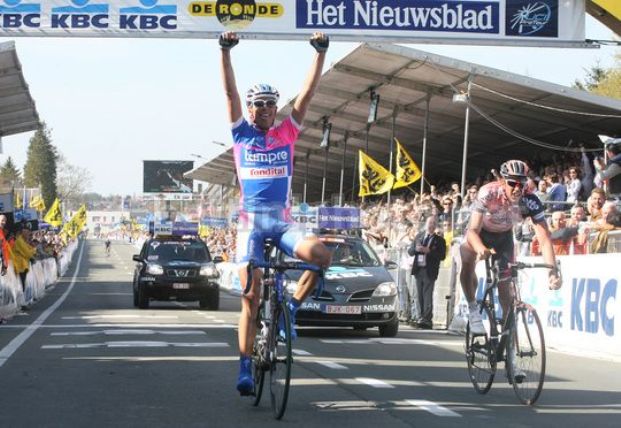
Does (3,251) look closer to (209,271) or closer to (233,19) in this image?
(233,19)

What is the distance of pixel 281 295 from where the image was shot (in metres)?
8.38

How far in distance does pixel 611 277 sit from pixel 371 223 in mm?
21525

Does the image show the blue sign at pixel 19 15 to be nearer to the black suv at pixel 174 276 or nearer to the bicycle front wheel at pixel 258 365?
the black suv at pixel 174 276

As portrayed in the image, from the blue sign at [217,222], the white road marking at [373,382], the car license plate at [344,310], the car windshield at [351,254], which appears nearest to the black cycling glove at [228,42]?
the white road marking at [373,382]

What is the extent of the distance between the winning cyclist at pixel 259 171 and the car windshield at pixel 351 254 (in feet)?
32.7

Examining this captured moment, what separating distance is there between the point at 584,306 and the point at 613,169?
6.32 meters

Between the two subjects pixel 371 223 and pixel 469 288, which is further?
pixel 371 223

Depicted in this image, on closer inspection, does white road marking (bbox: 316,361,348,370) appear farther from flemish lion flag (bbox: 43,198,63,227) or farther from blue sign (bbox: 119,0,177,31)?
flemish lion flag (bbox: 43,198,63,227)

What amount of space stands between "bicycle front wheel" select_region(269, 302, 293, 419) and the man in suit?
1311cm

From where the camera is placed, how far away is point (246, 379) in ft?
28.0

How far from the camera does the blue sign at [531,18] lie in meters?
23.5

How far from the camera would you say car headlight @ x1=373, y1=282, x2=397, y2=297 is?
17.7 meters

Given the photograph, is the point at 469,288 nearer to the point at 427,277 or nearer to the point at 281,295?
the point at 281,295

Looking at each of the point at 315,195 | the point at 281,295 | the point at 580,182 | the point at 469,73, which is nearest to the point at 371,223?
the point at 469,73
